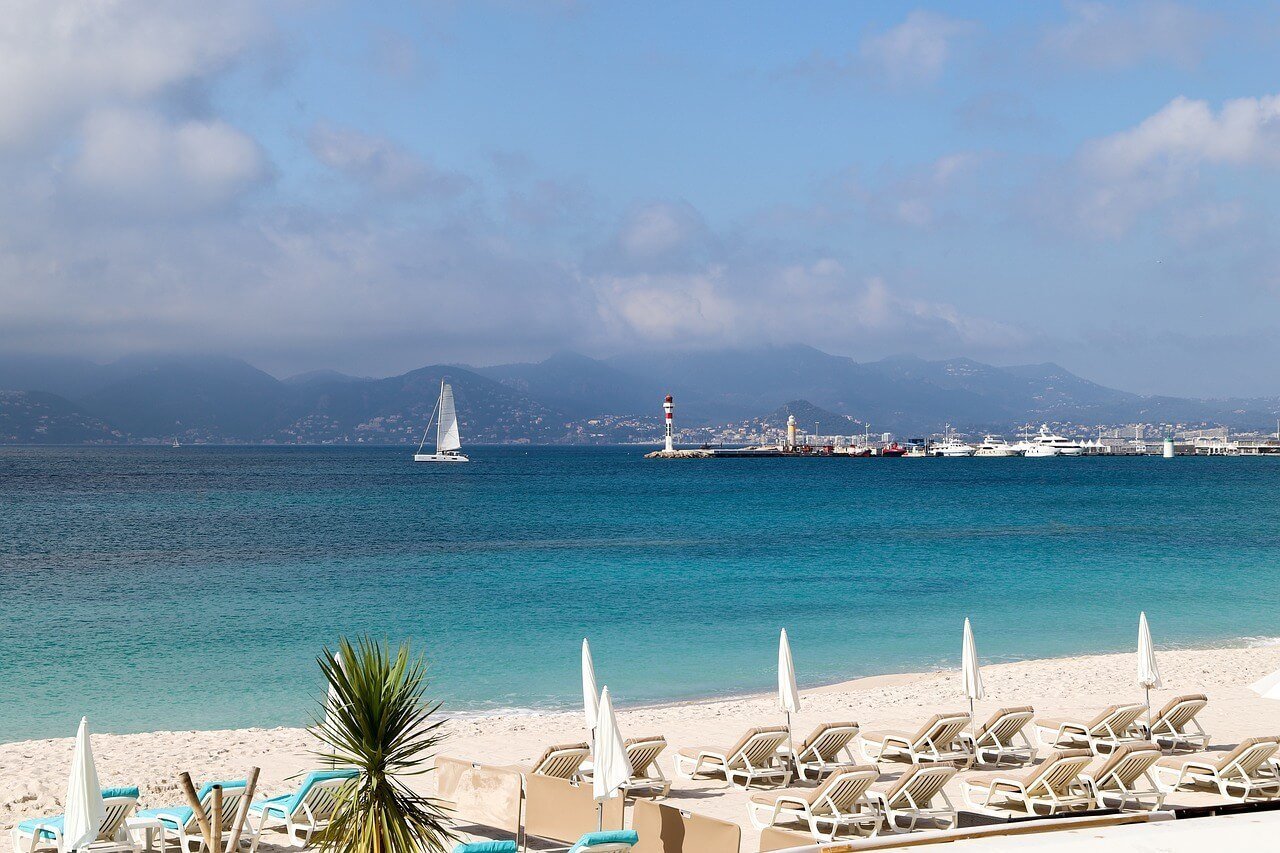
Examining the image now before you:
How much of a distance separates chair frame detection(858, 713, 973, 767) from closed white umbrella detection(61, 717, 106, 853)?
7196mm

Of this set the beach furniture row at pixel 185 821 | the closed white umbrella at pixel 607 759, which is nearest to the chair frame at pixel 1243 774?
the closed white umbrella at pixel 607 759

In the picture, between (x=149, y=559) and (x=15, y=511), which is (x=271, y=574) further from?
(x=15, y=511)

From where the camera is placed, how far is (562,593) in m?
28.9

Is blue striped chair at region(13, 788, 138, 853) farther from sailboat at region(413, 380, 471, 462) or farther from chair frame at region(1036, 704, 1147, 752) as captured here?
sailboat at region(413, 380, 471, 462)

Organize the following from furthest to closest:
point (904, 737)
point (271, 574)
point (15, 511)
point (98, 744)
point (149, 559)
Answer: point (15, 511)
point (149, 559)
point (271, 574)
point (98, 744)
point (904, 737)

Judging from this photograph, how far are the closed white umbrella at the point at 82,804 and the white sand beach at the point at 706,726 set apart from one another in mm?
2025

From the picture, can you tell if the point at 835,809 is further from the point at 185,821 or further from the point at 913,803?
the point at 185,821

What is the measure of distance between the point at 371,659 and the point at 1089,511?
2316 inches

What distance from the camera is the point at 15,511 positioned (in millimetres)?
57531

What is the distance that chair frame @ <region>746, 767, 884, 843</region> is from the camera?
9.04m

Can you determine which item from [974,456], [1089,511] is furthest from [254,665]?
[974,456]

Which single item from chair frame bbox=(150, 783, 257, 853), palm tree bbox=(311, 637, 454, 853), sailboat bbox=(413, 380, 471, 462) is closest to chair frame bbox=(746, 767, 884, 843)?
palm tree bbox=(311, 637, 454, 853)

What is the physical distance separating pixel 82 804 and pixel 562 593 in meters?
21.3

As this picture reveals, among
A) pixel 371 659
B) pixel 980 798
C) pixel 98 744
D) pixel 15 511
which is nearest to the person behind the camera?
pixel 371 659
